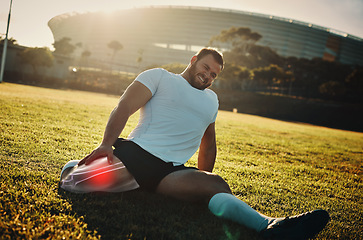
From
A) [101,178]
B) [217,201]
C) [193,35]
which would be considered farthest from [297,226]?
Answer: [193,35]

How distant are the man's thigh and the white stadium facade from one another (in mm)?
104146

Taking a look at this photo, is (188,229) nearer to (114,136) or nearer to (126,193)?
(126,193)

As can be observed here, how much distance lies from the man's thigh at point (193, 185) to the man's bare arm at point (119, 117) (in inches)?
23.1

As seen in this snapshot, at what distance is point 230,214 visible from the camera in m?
2.22

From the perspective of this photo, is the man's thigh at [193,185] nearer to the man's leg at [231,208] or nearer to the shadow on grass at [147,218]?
the man's leg at [231,208]

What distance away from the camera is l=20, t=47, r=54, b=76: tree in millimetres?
41188

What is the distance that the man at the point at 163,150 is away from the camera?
2.35 meters

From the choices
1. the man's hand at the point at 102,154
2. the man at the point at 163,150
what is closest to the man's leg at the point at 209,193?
the man at the point at 163,150

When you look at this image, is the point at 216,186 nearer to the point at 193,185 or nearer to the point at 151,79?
the point at 193,185

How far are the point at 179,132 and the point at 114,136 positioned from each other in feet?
1.96

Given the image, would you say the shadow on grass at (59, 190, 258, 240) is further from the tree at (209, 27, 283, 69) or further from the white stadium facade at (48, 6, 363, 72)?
the white stadium facade at (48, 6, 363, 72)

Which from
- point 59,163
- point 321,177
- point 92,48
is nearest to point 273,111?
point 321,177

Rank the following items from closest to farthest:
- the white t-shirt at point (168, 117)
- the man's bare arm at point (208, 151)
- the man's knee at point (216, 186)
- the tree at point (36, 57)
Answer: the man's knee at point (216, 186)
the white t-shirt at point (168, 117)
the man's bare arm at point (208, 151)
the tree at point (36, 57)

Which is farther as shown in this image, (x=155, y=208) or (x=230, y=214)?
(x=155, y=208)
